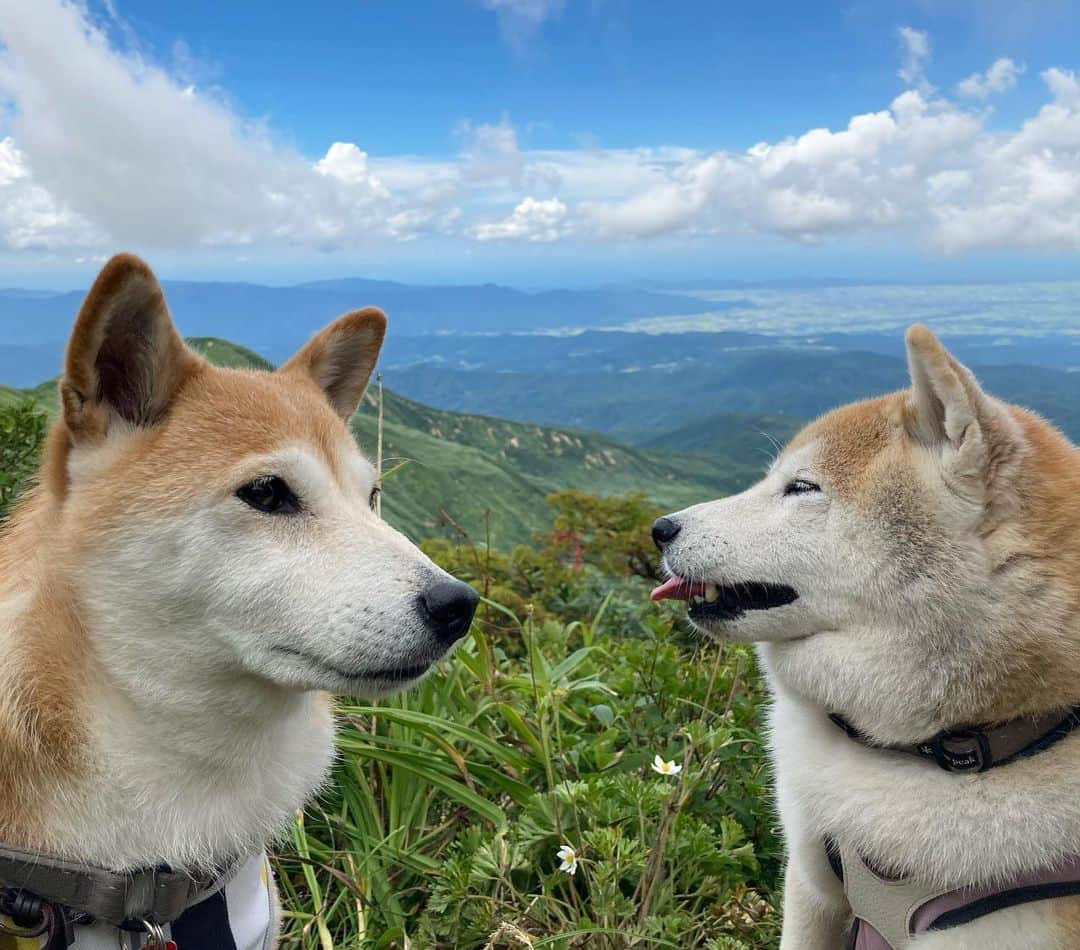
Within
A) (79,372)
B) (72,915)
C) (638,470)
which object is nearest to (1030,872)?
(72,915)

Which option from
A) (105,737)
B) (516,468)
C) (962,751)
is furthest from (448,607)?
(516,468)

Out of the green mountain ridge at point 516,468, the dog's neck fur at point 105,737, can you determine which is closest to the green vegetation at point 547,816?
the dog's neck fur at point 105,737

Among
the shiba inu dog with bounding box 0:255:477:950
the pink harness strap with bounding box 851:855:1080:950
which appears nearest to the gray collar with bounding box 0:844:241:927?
the shiba inu dog with bounding box 0:255:477:950

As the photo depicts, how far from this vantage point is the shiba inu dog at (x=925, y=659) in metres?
2.25

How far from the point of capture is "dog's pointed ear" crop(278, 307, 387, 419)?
2.86 metres

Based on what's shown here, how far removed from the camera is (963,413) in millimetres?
2375

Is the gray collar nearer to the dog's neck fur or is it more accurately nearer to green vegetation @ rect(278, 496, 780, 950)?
the dog's neck fur

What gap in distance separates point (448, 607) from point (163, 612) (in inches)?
28.0

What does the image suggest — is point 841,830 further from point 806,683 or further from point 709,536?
point 709,536

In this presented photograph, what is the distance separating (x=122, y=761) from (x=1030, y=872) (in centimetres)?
235

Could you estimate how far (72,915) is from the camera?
2.01 m

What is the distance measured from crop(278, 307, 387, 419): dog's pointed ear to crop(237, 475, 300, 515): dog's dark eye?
26.2 inches

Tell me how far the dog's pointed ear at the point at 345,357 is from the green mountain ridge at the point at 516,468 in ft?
143

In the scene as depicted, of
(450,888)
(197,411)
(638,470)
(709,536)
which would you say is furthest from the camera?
(638,470)
